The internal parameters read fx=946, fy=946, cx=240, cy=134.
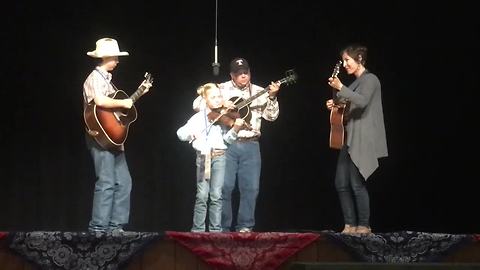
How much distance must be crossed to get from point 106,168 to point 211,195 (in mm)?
630

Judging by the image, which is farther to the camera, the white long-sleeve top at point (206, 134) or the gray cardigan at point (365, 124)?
the white long-sleeve top at point (206, 134)

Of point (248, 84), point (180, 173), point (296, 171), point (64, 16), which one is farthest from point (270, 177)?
point (64, 16)

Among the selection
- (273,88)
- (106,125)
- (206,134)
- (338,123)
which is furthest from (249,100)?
(106,125)

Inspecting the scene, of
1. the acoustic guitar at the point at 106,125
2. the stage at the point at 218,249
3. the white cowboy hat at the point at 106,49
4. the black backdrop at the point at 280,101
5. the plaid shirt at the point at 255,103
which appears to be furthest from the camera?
the black backdrop at the point at 280,101

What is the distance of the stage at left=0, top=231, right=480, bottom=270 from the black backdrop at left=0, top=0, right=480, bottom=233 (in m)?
1.53

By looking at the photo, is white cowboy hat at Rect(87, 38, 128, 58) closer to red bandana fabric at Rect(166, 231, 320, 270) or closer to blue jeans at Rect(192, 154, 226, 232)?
blue jeans at Rect(192, 154, 226, 232)

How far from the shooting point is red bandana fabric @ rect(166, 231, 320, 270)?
4906 millimetres

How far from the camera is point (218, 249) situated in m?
4.94

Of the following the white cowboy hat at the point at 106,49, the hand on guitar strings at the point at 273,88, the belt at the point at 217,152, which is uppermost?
the white cowboy hat at the point at 106,49

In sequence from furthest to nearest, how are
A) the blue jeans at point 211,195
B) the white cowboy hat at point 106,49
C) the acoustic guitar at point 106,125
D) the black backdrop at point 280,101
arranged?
1. the black backdrop at point 280,101
2. the blue jeans at point 211,195
3. the white cowboy hat at point 106,49
4. the acoustic guitar at point 106,125

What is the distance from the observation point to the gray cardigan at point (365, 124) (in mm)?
5246

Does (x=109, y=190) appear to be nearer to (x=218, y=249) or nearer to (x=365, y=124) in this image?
(x=218, y=249)

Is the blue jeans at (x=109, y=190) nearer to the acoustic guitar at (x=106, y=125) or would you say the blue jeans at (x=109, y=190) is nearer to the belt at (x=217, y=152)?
the acoustic guitar at (x=106, y=125)

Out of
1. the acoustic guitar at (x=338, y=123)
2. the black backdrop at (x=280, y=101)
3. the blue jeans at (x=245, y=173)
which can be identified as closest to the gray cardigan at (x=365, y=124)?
the acoustic guitar at (x=338, y=123)
